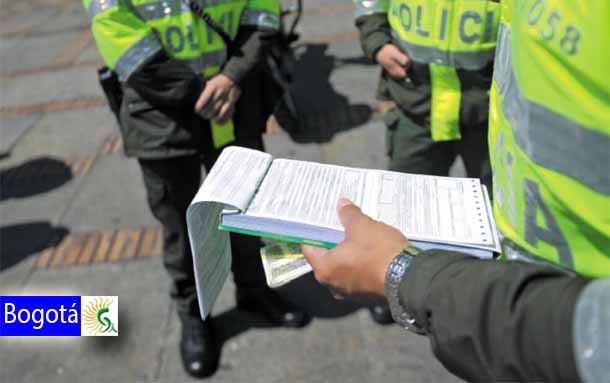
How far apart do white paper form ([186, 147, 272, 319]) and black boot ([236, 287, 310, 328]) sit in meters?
1.11

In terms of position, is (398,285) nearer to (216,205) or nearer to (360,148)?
(216,205)

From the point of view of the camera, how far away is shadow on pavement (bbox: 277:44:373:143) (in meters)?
4.00

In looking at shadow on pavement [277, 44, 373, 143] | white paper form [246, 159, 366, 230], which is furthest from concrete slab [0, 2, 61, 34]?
white paper form [246, 159, 366, 230]

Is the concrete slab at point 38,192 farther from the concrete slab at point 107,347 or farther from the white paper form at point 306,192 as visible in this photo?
the white paper form at point 306,192

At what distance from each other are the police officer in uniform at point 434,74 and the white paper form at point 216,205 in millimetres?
912

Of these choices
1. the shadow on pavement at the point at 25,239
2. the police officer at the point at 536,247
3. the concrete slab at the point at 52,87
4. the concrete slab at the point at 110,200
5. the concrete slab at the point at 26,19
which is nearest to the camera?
A: the police officer at the point at 536,247

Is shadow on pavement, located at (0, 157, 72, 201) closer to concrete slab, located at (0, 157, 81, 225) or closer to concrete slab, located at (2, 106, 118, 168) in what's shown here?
concrete slab, located at (0, 157, 81, 225)

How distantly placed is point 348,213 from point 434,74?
1043mm

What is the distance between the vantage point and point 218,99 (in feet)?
5.95

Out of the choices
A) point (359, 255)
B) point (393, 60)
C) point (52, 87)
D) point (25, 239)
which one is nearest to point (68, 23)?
point (52, 87)

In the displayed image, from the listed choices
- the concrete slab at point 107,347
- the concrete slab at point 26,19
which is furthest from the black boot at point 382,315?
the concrete slab at point 26,19

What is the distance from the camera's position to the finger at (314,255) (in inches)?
37.6

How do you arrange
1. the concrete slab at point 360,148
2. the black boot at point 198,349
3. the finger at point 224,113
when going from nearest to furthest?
the finger at point 224,113
the black boot at point 198,349
the concrete slab at point 360,148

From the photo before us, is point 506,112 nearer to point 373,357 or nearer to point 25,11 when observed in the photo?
point 373,357
